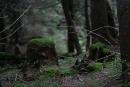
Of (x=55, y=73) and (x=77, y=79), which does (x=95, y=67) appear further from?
(x=55, y=73)

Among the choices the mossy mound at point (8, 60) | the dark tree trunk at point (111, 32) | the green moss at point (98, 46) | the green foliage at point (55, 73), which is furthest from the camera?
the mossy mound at point (8, 60)

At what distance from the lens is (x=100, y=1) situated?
1440 centimetres

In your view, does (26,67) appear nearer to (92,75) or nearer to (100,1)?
(92,75)

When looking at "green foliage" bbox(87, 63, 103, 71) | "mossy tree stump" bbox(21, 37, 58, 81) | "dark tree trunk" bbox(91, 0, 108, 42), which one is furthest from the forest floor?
"dark tree trunk" bbox(91, 0, 108, 42)

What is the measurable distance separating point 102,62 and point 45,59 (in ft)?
10.0

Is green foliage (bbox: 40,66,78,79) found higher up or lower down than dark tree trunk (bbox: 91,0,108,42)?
lower down

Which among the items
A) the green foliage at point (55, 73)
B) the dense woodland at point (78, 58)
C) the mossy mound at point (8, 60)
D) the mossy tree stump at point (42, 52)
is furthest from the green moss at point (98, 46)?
the mossy mound at point (8, 60)

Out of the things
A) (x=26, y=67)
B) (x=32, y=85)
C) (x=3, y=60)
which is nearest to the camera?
(x=32, y=85)

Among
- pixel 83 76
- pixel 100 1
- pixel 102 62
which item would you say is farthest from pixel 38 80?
pixel 100 1

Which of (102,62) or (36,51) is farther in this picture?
(36,51)

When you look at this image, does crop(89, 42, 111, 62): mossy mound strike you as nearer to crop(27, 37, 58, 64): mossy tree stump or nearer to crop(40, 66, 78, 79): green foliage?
crop(40, 66, 78, 79): green foliage

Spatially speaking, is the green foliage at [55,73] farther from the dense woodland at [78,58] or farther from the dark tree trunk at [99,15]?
the dark tree trunk at [99,15]

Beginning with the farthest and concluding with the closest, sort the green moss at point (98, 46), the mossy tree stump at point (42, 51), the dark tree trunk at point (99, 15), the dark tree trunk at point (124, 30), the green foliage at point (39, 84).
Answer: the mossy tree stump at point (42, 51) → the dark tree trunk at point (99, 15) → the green moss at point (98, 46) → the green foliage at point (39, 84) → the dark tree trunk at point (124, 30)

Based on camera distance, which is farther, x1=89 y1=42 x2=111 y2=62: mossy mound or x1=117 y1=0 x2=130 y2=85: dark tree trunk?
x1=89 y1=42 x2=111 y2=62: mossy mound
